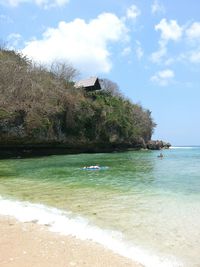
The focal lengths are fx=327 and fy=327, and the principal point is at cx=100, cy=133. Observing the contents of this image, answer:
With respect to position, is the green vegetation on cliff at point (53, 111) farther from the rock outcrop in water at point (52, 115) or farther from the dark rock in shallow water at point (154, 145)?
the dark rock in shallow water at point (154, 145)

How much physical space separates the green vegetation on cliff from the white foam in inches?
797

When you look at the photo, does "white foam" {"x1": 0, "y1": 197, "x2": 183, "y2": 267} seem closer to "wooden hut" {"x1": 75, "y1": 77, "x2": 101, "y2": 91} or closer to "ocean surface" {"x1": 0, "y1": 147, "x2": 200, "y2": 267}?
"ocean surface" {"x1": 0, "y1": 147, "x2": 200, "y2": 267}

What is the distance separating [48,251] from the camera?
486cm

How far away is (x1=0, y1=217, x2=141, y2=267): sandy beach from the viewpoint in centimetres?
444

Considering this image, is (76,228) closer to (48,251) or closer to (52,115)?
(48,251)

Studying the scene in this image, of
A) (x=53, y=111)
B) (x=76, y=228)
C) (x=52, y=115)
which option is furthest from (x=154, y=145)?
(x=76, y=228)

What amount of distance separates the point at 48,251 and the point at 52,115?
1263 inches

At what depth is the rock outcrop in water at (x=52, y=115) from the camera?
99.0ft

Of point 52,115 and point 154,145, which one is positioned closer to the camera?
point 52,115

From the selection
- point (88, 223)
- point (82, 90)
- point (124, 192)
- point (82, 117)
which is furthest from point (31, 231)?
point (82, 90)

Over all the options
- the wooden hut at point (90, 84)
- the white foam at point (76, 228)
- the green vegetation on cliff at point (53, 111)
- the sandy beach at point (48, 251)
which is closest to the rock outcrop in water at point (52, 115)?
the green vegetation on cliff at point (53, 111)

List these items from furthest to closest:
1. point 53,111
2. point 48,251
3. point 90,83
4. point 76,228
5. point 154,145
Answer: point 154,145 < point 90,83 < point 53,111 < point 76,228 < point 48,251

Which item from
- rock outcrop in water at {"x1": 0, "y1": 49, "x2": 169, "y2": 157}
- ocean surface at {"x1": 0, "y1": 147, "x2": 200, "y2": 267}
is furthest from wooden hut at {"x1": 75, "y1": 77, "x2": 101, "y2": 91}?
ocean surface at {"x1": 0, "y1": 147, "x2": 200, "y2": 267}

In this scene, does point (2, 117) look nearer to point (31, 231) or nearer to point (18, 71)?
point (18, 71)
